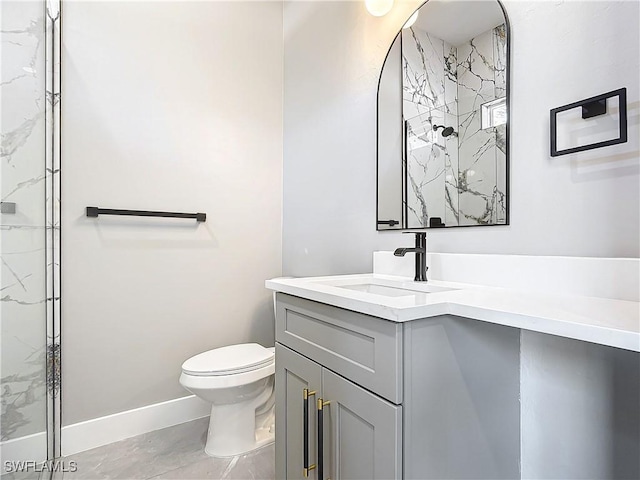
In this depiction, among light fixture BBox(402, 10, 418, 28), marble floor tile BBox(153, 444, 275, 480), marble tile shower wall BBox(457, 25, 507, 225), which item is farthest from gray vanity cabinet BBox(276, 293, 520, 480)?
light fixture BBox(402, 10, 418, 28)

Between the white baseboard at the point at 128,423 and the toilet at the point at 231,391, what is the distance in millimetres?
361

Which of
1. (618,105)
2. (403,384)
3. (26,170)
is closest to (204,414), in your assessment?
(26,170)

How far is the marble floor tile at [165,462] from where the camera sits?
1.53 meters

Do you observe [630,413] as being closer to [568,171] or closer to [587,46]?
[568,171]

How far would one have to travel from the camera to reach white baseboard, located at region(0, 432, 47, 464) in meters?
1.31

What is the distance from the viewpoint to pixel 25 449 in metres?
1.45

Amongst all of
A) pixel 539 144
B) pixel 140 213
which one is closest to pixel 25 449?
pixel 140 213

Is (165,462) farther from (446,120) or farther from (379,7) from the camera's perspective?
(379,7)

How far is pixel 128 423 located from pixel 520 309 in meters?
1.95

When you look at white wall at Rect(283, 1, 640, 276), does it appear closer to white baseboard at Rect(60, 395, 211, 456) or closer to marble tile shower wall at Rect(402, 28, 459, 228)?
marble tile shower wall at Rect(402, 28, 459, 228)

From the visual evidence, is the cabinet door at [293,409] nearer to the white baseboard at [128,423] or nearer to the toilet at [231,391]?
the toilet at [231,391]
